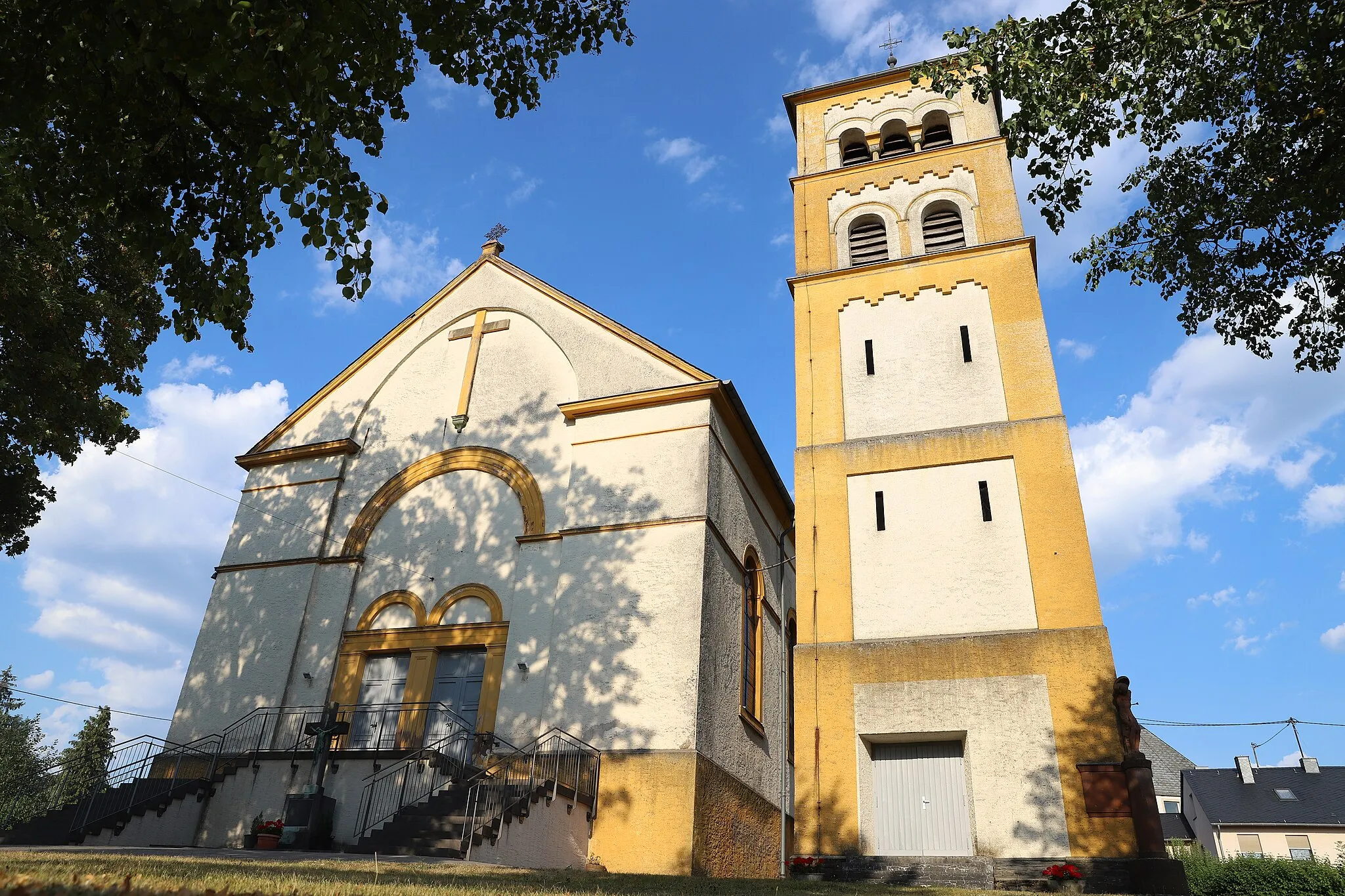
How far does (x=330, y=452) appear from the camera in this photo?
20.7 m

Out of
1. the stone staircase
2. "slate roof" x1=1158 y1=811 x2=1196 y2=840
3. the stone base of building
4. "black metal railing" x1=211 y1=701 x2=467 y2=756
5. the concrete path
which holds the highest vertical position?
"slate roof" x1=1158 y1=811 x2=1196 y2=840

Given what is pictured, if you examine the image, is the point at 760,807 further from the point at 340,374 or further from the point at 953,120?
the point at 953,120

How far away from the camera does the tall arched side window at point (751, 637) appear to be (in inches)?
715

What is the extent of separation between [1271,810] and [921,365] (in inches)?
1517

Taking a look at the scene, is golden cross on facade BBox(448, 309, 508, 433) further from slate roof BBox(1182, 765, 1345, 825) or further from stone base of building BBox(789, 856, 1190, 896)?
slate roof BBox(1182, 765, 1345, 825)

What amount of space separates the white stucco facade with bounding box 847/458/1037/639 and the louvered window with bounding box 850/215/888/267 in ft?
18.7

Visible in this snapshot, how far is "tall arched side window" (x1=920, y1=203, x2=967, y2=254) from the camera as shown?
19.9m

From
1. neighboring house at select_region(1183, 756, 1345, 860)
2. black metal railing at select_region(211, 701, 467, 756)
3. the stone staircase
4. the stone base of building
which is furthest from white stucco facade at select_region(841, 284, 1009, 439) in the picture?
neighboring house at select_region(1183, 756, 1345, 860)

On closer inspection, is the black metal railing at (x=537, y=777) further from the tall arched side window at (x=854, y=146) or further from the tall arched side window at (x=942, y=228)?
the tall arched side window at (x=854, y=146)

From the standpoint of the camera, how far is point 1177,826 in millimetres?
50750

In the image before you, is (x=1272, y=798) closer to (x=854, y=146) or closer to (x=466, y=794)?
(x=854, y=146)

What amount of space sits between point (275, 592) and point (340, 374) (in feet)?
18.0

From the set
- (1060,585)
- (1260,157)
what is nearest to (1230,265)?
(1260,157)

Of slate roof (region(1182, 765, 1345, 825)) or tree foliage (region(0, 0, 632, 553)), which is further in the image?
slate roof (region(1182, 765, 1345, 825))
